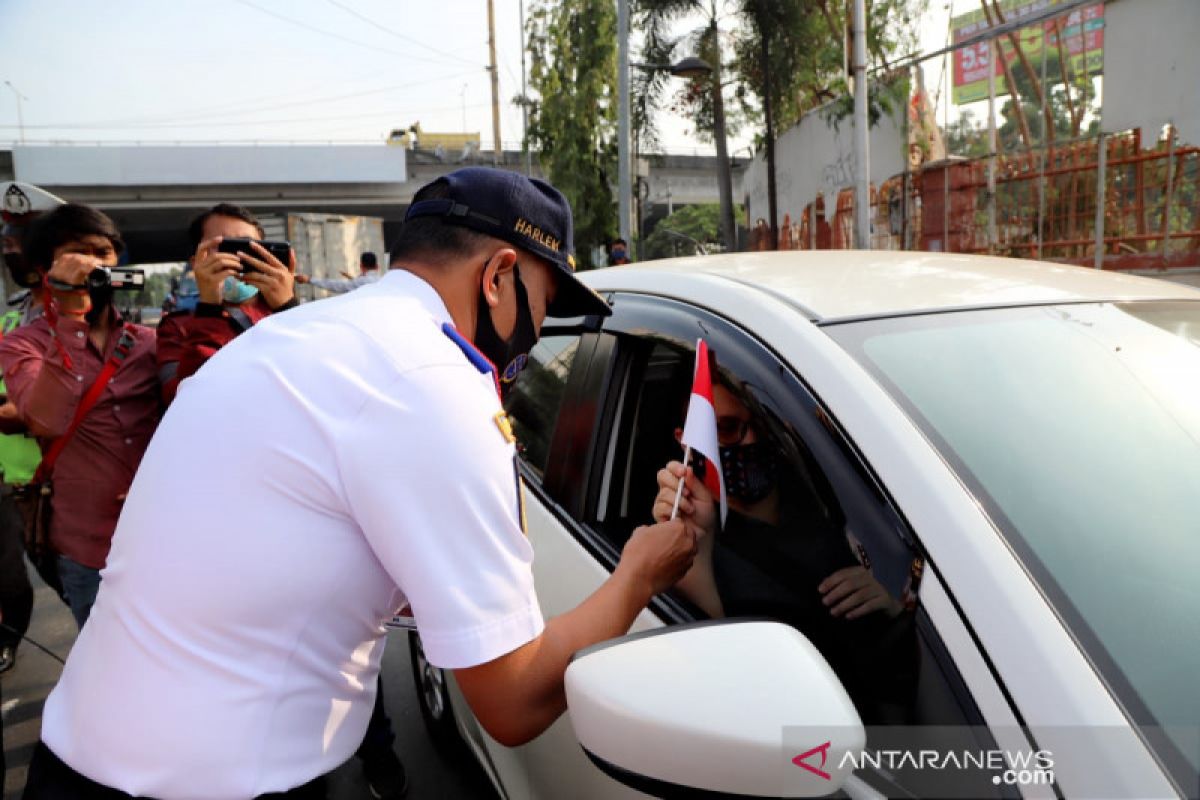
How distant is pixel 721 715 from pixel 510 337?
735 millimetres

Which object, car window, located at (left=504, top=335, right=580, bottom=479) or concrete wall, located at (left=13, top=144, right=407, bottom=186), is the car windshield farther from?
concrete wall, located at (left=13, top=144, right=407, bottom=186)

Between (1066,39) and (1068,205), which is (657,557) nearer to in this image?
(1068,205)

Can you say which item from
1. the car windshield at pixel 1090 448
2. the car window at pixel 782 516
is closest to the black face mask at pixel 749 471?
the car window at pixel 782 516

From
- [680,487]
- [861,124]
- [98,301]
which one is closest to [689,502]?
[680,487]

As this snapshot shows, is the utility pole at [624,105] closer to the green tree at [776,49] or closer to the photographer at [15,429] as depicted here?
the green tree at [776,49]

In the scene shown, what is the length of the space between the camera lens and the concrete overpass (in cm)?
2740

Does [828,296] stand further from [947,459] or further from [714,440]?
[947,459]

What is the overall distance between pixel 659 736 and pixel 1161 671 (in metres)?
0.64

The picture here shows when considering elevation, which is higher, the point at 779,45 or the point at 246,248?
the point at 779,45

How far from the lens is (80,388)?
2.79m

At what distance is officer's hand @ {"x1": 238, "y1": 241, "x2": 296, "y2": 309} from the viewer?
2736 mm

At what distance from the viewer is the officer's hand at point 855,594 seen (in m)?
1.19

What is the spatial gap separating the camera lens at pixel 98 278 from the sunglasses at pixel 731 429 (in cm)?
216

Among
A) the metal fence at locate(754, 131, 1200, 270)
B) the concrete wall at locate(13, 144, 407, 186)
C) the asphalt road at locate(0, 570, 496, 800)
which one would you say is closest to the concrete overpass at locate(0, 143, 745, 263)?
the concrete wall at locate(13, 144, 407, 186)
